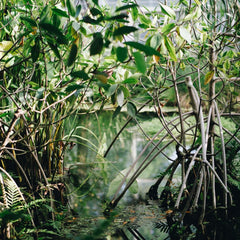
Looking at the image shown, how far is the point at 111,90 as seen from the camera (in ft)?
3.93

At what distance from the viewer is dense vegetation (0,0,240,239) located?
116 centimetres

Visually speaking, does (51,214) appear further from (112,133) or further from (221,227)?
(112,133)

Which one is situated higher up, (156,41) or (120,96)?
(156,41)

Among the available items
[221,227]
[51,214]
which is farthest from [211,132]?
[51,214]

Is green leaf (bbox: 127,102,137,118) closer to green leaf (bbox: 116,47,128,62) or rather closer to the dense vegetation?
the dense vegetation

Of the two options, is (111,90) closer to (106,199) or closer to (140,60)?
(140,60)

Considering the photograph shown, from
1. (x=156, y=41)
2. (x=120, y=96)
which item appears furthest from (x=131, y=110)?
(x=156, y=41)

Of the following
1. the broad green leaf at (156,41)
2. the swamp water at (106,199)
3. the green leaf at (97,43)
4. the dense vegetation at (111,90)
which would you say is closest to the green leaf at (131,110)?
the dense vegetation at (111,90)

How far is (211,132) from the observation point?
1.92 m

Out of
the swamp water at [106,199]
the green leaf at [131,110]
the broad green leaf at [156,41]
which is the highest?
the broad green leaf at [156,41]

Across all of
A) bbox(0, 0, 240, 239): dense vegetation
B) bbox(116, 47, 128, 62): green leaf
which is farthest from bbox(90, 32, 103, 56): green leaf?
bbox(116, 47, 128, 62): green leaf

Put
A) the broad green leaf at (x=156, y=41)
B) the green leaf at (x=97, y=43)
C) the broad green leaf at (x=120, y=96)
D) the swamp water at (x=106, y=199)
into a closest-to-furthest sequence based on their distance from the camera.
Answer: the green leaf at (x=97, y=43)
the broad green leaf at (x=156, y=41)
the broad green leaf at (x=120, y=96)
the swamp water at (x=106, y=199)

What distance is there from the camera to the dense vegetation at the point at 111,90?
3.80ft

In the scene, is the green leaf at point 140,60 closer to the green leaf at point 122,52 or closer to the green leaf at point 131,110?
the green leaf at point 122,52
